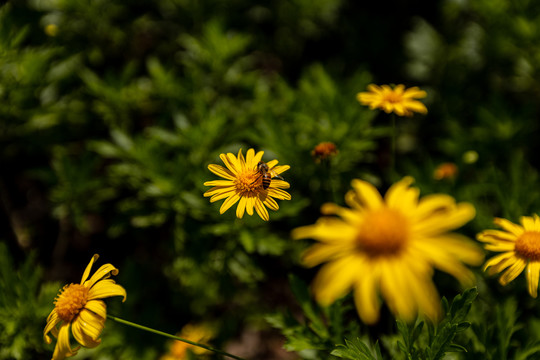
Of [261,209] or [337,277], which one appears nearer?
[337,277]

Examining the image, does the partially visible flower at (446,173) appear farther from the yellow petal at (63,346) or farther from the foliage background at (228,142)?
the yellow petal at (63,346)

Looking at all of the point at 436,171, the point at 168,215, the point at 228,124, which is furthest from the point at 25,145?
the point at 436,171

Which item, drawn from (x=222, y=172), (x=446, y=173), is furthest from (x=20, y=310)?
(x=446, y=173)

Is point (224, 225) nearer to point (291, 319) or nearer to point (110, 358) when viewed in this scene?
point (291, 319)

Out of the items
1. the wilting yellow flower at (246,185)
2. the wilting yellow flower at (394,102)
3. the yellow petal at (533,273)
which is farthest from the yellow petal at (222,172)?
the yellow petal at (533,273)

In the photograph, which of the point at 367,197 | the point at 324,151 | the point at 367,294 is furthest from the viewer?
the point at 324,151

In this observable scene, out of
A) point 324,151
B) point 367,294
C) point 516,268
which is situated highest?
point 324,151

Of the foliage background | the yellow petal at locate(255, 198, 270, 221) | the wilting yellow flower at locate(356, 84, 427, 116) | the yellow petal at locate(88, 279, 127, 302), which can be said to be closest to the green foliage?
the foliage background

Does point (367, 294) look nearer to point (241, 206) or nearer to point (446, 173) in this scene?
point (241, 206)

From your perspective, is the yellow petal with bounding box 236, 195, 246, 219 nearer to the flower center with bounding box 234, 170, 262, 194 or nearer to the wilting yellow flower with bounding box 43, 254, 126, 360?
the flower center with bounding box 234, 170, 262, 194
